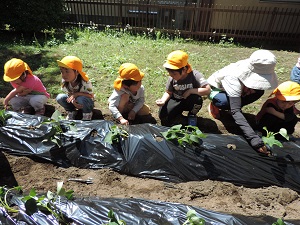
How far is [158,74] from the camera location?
15.6ft

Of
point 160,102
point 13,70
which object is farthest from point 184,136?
point 13,70

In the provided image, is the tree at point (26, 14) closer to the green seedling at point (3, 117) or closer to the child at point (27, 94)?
the child at point (27, 94)

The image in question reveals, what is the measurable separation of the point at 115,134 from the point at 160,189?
674 mm

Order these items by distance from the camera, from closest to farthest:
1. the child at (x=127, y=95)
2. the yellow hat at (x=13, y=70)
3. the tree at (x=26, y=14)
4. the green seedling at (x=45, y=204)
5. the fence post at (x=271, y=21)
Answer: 1. the green seedling at (x=45, y=204)
2. the child at (x=127, y=95)
3. the yellow hat at (x=13, y=70)
4. the tree at (x=26, y=14)
5. the fence post at (x=271, y=21)

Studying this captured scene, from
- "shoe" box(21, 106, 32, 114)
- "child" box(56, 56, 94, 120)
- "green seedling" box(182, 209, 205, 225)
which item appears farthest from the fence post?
"green seedling" box(182, 209, 205, 225)

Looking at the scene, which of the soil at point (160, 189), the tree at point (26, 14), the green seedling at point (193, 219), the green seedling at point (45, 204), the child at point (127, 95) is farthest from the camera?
the tree at point (26, 14)

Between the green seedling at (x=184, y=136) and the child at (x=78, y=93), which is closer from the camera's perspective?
the green seedling at (x=184, y=136)

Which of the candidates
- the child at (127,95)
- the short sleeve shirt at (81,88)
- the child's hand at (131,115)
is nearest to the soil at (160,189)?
the child at (127,95)

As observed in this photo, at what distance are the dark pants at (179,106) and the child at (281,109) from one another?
29.4 inches

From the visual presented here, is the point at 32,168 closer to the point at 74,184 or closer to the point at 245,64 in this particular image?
the point at 74,184

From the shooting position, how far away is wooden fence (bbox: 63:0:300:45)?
7.54 metres

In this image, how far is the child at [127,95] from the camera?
8.93ft

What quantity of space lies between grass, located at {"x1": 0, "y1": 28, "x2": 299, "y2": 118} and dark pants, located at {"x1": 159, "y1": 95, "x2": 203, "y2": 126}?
501mm

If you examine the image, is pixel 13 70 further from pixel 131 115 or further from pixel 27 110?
pixel 131 115
